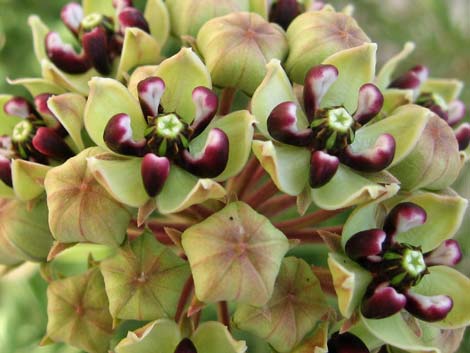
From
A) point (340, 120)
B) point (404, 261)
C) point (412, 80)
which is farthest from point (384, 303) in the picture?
point (412, 80)

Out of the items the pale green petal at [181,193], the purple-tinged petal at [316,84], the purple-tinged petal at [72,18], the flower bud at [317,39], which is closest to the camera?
the pale green petal at [181,193]

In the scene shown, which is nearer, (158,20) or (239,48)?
(239,48)

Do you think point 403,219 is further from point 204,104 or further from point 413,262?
point 204,104

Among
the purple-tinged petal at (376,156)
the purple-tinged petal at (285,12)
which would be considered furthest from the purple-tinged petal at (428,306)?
the purple-tinged petal at (285,12)

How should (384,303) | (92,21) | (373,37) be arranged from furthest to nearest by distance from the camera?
(373,37)
(92,21)
(384,303)

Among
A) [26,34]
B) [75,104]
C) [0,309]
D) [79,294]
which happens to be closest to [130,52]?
[75,104]

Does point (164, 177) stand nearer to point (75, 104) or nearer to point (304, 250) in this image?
point (75, 104)

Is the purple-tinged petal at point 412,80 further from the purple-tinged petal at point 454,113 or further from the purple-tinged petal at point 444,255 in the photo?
the purple-tinged petal at point 444,255
